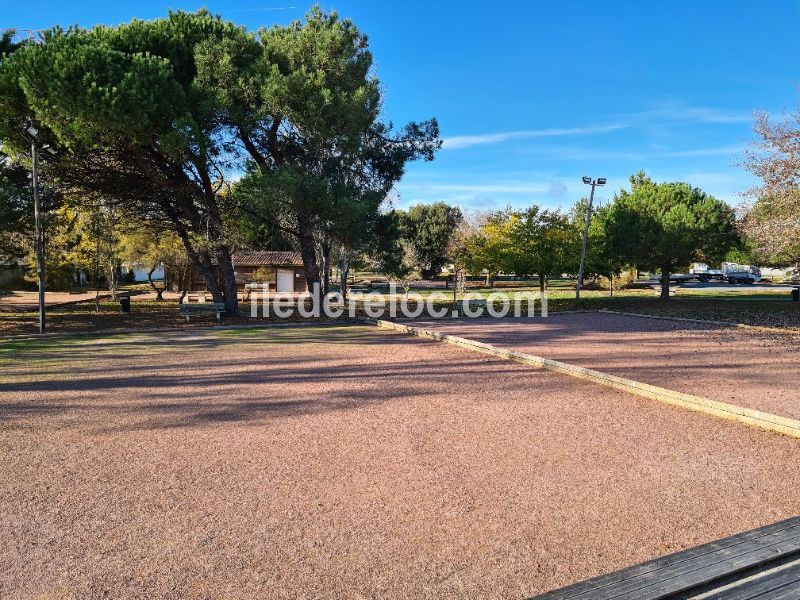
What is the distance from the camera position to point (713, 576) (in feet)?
9.07

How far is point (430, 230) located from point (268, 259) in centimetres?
2008

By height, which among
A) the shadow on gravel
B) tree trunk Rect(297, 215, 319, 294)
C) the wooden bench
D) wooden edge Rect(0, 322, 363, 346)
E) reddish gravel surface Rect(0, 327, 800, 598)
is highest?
tree trunk Rect(297, 215, 319, 294)

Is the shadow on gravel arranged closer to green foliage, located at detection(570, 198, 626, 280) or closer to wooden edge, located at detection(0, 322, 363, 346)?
wooden edge, located at detection(0, 322, 363, 346)

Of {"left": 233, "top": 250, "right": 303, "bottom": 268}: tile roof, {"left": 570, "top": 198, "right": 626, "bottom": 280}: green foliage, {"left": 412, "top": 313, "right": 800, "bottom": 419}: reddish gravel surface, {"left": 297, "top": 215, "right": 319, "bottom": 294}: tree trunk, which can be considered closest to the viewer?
{"left": 412, "top": 313, "right": 800, "bottom": 419}: reddish gravel surface

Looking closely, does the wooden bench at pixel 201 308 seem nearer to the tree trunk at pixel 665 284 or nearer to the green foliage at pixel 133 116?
the green foliage at pixel 133 116

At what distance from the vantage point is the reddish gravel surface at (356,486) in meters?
3.13

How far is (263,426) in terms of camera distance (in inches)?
237

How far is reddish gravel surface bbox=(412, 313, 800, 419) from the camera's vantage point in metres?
7.64

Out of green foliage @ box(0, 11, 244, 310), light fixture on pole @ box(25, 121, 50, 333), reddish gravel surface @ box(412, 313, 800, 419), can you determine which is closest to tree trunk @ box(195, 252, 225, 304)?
green foliage @ box(0, 11, 244, 310)

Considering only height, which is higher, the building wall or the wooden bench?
the building wall

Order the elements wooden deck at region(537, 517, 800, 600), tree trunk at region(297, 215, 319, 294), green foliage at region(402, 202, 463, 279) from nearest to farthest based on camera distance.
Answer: wooden deck at region(537, 517, 800, 600)
tree trunk at region(297, 215, 319, 294)
green foliage at region(402, 202, 463, 279)

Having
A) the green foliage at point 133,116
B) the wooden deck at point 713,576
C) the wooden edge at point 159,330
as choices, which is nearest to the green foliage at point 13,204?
the green foliage at point 133,116

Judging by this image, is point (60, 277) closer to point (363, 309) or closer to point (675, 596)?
point (363, 309)

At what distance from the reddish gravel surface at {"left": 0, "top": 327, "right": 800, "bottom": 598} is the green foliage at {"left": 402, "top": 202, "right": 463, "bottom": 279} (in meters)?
45.0
